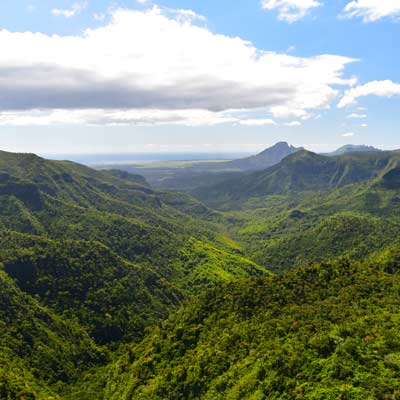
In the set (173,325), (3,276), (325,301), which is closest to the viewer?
(325,301)

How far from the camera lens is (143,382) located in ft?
346

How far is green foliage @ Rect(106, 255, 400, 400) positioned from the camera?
66.0 m

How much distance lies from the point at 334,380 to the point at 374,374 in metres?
7.16

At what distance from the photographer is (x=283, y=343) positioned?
84938mm

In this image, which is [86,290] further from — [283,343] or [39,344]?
[283,343]

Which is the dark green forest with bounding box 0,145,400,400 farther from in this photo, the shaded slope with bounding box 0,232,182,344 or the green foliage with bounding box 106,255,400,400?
the shaded slope with bounding box 0,232,182,344

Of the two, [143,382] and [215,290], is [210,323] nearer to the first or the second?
[215,290]

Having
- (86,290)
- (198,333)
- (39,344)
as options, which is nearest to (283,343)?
(198,333)

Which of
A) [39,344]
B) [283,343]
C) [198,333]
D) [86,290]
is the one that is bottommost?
[39,344]

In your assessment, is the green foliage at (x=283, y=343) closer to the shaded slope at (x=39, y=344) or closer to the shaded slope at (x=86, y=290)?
the shaded slope at (x=39, y=344)

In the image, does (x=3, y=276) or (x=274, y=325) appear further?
(x=3, y=276)

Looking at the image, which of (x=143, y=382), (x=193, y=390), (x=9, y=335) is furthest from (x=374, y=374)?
(x=9, y=335)

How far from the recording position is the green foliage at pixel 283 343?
66.0 m

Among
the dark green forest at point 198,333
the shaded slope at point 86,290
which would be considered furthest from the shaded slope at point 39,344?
the shaded slope at point 86,290
